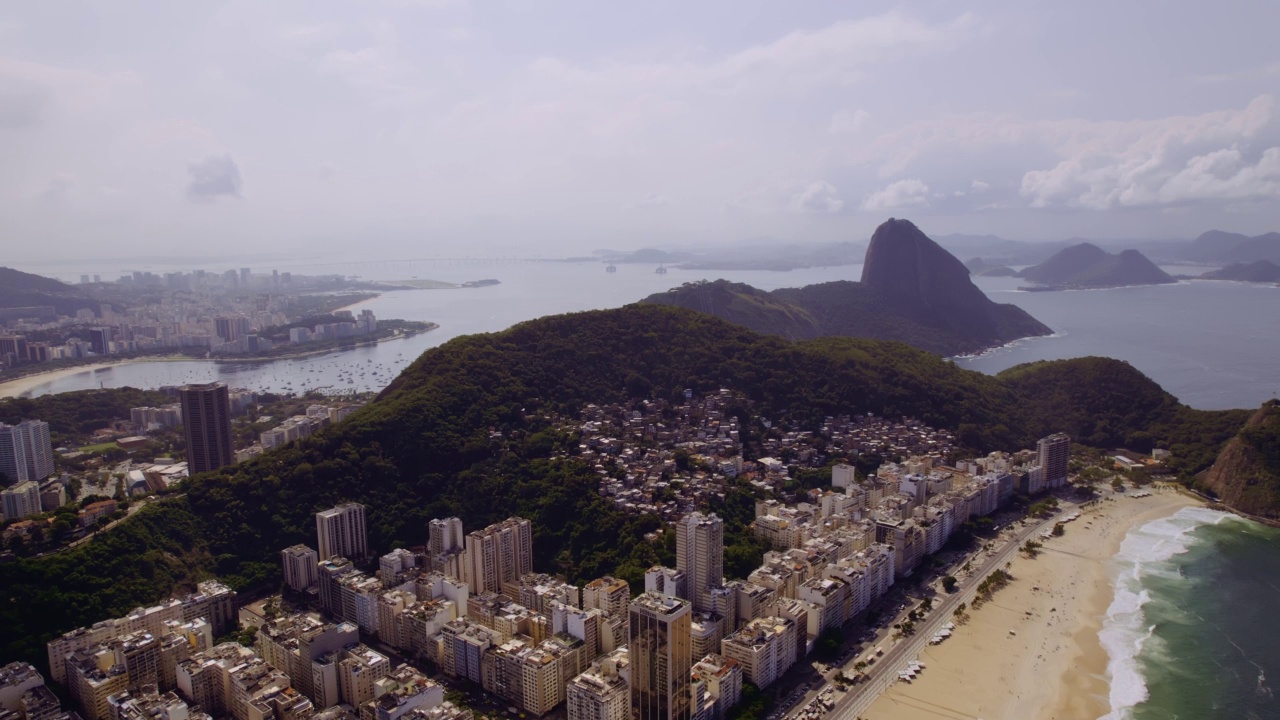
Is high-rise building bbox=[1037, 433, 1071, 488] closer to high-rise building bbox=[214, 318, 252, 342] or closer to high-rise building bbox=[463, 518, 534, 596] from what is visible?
high-rise building bbox=[463, 518, 534, 596]

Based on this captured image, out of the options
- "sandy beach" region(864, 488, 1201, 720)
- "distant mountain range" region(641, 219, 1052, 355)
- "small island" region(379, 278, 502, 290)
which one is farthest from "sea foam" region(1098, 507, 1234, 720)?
"small island" region(379, 278, 502, 290)

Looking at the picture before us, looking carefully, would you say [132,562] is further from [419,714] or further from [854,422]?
[854,422]

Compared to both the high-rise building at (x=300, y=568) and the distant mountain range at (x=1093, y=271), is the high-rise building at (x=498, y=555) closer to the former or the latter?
the high-rise building at (x=300, y=568)

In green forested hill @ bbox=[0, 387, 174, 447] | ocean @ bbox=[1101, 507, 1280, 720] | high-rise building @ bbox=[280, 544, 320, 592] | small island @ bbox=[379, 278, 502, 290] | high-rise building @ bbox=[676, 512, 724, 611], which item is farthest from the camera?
small island @ bbox=[379, 278, 502, 290]

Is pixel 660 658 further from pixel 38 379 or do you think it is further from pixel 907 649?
pixel 38 379

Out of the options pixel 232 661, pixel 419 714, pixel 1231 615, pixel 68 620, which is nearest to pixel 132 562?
pixel 68 620
